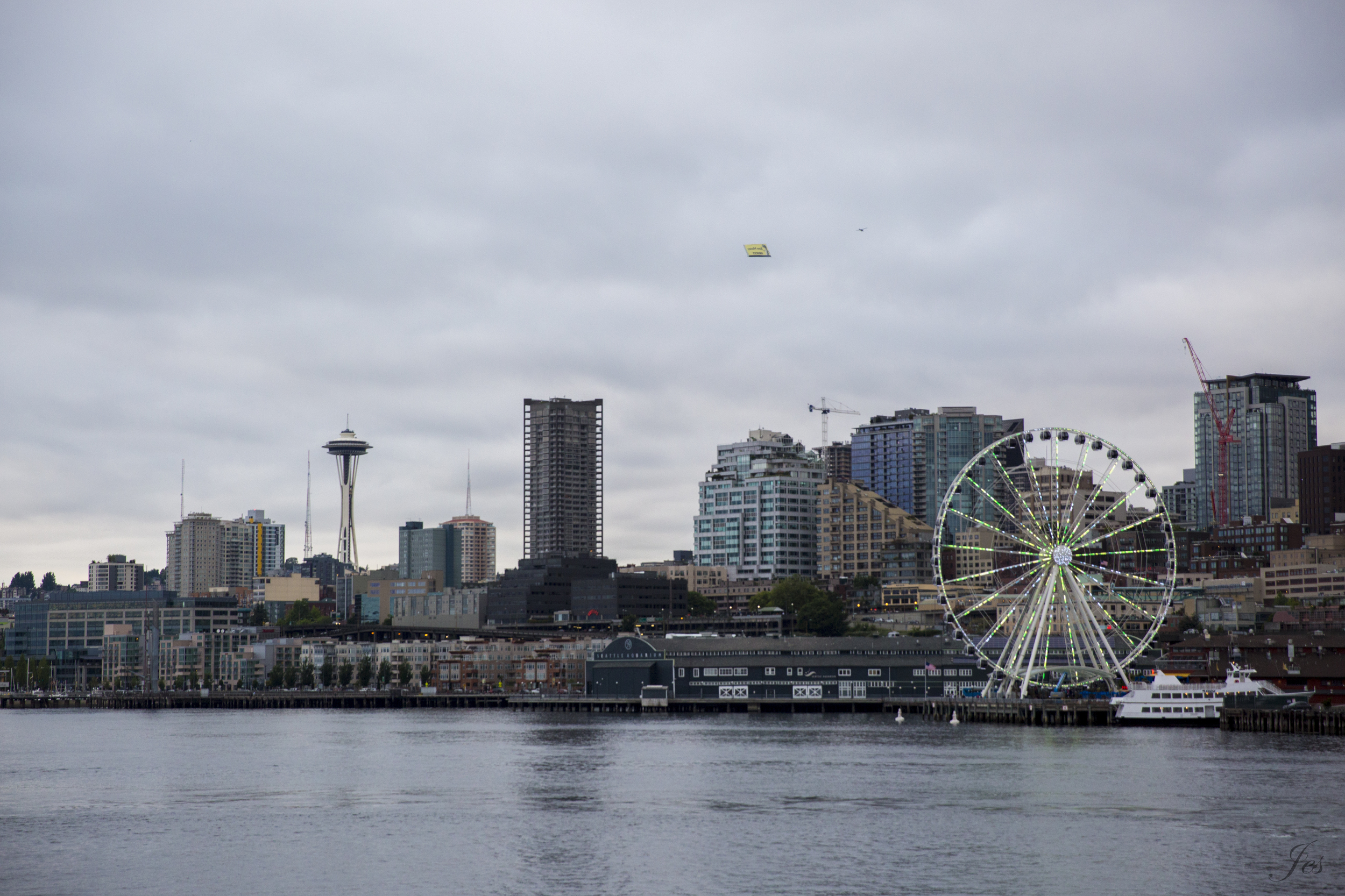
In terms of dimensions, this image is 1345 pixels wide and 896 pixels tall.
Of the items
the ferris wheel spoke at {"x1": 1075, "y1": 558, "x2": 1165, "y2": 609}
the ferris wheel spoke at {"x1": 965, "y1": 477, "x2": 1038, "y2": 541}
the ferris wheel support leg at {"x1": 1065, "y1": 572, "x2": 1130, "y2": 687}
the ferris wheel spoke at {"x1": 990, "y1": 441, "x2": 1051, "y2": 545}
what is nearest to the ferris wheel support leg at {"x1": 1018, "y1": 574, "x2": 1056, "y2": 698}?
the ferris wheel support leg at {"x1": 1065, "y1": 572, "x2": 1130, "y2": 687}

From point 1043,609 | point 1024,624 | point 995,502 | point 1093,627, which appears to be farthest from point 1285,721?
point 995,502

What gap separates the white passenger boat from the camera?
133m

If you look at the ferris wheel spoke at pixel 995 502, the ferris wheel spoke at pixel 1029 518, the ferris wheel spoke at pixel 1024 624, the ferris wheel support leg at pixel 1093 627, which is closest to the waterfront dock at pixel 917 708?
the ferris wheel spoke at pixel 1024 624

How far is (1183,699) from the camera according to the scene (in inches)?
5305

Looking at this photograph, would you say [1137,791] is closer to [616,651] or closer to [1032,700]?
[1032,700]

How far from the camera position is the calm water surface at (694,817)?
197 ft

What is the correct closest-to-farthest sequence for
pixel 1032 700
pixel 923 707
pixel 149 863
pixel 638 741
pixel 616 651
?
pixel 149 863, pixel 638 741, pixel 1032 700, pixel 923 707, pixel 616 651

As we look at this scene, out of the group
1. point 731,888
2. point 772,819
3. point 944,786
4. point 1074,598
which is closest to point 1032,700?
point 1074,598

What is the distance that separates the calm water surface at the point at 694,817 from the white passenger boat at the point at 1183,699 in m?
9.99

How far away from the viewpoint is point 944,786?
3413 inches

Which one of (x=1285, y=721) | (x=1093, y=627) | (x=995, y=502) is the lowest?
(x=1285, y=721)

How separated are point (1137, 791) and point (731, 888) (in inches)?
1206

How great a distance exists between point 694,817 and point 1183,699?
232 ft

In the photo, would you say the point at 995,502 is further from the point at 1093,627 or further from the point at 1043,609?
the point at 1093,627
